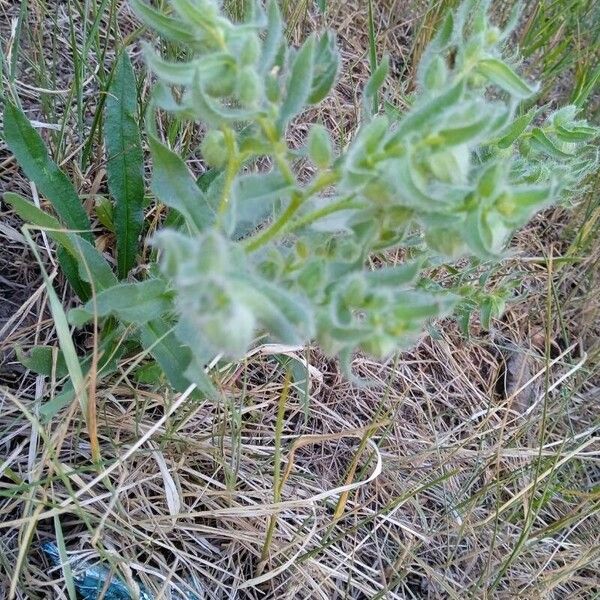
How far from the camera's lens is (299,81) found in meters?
1.37

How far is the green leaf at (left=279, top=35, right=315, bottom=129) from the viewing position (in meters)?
1.35

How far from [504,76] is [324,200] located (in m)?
0.42

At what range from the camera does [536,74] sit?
339 cm

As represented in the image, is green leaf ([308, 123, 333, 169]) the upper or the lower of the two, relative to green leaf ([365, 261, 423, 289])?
upper

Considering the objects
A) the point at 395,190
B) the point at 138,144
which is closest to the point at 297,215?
the point at 395,190

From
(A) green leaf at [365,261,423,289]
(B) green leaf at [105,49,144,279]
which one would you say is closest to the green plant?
(A) green leaf at [365,261,423,289]

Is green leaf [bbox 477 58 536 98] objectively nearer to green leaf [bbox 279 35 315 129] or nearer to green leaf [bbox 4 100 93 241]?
green leaf [bbox 279 35 315 129]

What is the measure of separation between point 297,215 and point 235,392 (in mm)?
767

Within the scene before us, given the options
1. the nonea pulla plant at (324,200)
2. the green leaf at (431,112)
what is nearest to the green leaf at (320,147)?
the nonea pulla plant at (324,200)

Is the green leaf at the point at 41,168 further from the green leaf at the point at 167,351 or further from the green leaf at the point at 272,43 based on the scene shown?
the green leaf at the point at 272,43

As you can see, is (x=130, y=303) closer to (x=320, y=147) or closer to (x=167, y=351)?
(x=167, y=351)

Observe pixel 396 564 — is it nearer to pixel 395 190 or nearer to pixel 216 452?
pixel 216 452

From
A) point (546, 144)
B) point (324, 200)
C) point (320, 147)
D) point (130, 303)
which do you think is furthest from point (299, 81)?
point (546, 144)

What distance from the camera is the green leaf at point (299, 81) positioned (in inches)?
53.3
